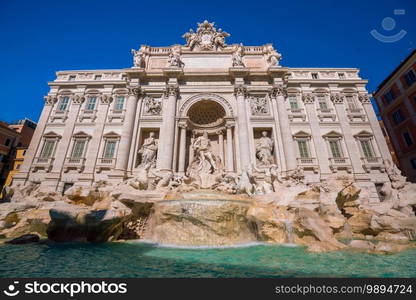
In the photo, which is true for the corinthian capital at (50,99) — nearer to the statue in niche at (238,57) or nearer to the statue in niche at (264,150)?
the statue in niche at (238,57)

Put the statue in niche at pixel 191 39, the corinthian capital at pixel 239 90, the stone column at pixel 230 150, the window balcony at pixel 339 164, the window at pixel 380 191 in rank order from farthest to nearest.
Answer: the statue in niche at pixel 191 39 → the corinthian capital at pixel 239 90 → the stone column at pixel 230 150 → the window balcony at pixel 339 164 → the window at pixel 380 191

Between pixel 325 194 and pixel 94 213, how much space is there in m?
11.0

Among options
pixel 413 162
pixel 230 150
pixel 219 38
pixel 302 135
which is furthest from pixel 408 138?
pixel 219 38

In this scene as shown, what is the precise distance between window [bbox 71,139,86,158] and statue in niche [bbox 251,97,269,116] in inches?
642

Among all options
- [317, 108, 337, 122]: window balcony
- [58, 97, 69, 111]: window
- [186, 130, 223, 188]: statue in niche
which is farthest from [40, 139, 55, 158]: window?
[317, 108, 337, 122]: window balcony

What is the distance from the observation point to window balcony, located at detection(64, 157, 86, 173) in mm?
15584

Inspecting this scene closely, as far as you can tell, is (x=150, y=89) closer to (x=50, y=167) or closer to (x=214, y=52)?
(x=214, y=52)

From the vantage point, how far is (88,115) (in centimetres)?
1777

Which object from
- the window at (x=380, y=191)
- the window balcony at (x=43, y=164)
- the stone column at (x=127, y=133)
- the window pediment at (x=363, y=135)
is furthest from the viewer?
the window pediment at (x=363, y=135)

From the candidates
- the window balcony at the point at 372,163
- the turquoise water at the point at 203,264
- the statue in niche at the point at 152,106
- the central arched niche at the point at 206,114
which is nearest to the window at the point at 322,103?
the window balcony at the point at 372,163

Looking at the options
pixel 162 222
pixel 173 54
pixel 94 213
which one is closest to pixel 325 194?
pixel 162 222

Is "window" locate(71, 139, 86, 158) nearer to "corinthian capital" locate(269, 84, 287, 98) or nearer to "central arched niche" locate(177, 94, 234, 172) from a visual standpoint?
"central arched niche" locate(177, 94, 234, 172)

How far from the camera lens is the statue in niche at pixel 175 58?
18212mm

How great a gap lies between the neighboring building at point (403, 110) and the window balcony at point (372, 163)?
5964 millimetres
